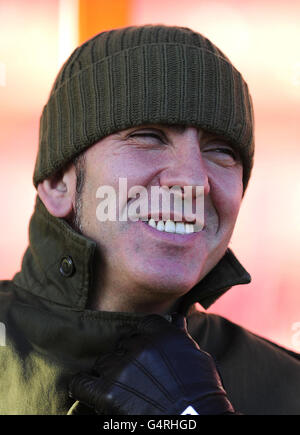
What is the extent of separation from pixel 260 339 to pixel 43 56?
1.24m

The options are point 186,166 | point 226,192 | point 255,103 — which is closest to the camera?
point 186,166

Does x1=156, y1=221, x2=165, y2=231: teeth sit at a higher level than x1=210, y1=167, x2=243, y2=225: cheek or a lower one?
lower

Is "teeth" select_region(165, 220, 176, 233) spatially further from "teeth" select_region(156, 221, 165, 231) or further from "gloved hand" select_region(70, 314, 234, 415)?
"gloved hand" select_region(70, 314, 234, 415)

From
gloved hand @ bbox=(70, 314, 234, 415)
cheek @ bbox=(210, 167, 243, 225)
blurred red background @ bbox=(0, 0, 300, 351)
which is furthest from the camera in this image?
blurred red background @ bbox=(0, 0, 300, 351)

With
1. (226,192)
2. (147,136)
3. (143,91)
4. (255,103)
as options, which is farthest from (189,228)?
(255,103)

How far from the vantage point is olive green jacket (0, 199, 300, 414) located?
147 centimetres

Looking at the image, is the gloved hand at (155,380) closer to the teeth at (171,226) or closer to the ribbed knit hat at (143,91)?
the teeth at (171,226)

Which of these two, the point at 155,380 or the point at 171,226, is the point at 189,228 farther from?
the point at 155,380

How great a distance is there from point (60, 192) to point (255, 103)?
1.06m

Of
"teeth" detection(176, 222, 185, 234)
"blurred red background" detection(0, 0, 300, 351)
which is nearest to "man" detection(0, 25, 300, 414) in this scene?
"teeth" detection(176, 222, 185, 234)

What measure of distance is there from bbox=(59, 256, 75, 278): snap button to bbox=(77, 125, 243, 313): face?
6 cm

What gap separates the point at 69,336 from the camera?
4.89 ft

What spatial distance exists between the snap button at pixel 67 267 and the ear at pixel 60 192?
0.13m
